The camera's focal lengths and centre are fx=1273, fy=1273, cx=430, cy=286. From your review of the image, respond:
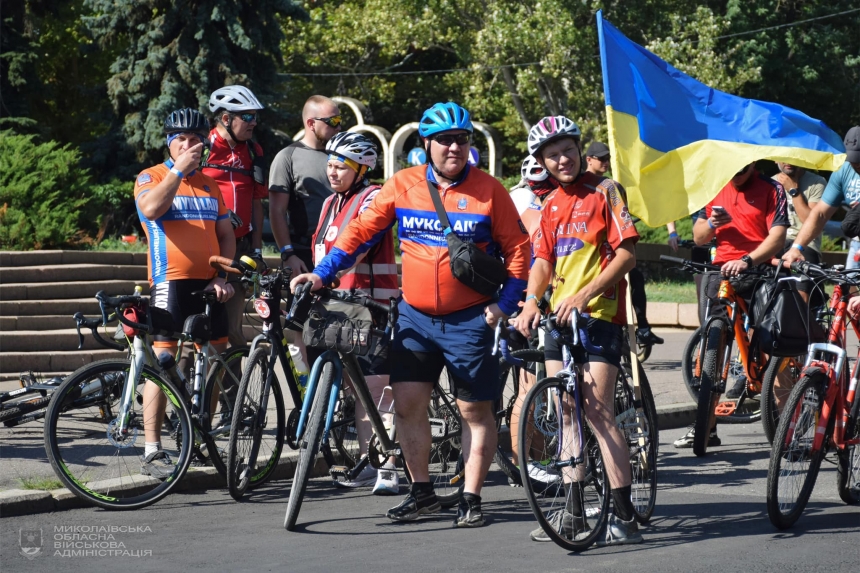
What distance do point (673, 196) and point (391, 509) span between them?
3079 mm

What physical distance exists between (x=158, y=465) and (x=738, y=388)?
3.93m

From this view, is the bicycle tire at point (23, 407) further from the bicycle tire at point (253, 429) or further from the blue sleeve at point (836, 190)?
the blue sleeve at point (836, 190)

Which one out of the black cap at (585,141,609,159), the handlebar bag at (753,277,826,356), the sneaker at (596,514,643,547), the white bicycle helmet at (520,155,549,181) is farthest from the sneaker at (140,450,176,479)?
the black cap at (585,141,609,159)

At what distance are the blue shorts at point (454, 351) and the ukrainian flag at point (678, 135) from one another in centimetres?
188

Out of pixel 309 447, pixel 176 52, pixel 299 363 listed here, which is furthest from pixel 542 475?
pixel 176 52

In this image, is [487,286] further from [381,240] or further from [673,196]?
[673,196]

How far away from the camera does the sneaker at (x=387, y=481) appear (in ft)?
23.0

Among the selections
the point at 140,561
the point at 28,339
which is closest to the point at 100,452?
the point at 140,561

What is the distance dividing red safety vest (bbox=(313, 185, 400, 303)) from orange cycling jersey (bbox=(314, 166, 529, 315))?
835 millimetres

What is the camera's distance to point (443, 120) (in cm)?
609

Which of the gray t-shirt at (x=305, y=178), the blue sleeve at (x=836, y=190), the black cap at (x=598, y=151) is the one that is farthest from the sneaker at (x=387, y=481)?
the black cap at (x=598, y=151)

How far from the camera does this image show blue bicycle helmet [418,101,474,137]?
6.08 metres

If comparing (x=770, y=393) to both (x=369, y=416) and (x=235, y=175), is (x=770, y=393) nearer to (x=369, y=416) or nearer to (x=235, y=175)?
(x=369, y=416)

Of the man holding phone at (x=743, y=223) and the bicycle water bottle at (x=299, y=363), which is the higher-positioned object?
the man holding phone at (x=743, y=223)
